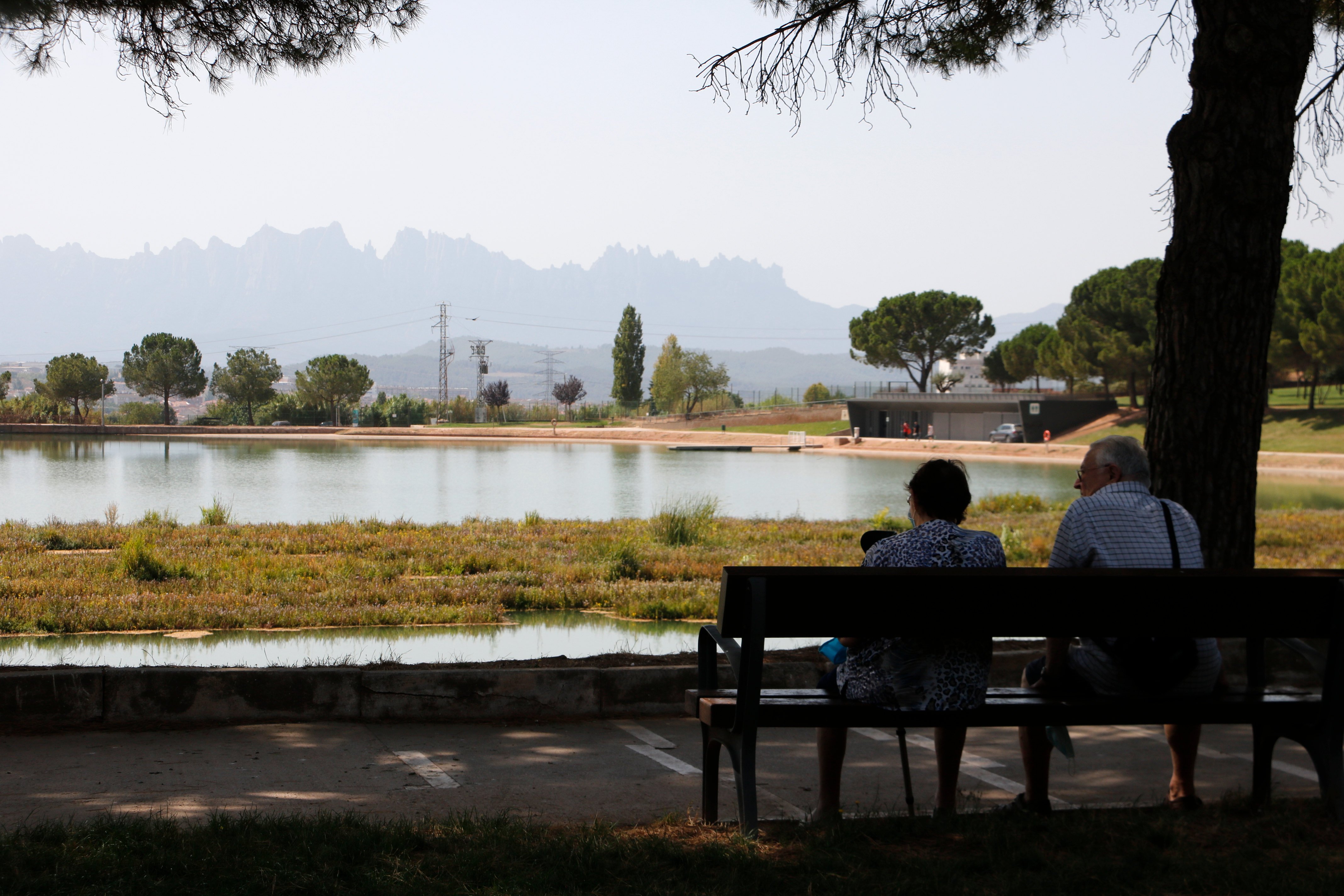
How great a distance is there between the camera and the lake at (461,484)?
2077cm

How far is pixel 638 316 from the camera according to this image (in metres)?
94.4

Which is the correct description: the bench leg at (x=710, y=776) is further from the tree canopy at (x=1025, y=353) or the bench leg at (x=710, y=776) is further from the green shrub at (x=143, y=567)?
the tree canopy at (x=1025, y=353)

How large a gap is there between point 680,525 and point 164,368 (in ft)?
288

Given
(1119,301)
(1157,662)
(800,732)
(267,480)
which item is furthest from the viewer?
(1119,301)

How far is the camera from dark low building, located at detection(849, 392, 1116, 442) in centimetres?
6284

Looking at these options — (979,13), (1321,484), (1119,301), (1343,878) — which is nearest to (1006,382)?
(1119,301)

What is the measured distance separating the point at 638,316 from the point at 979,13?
86998 mm

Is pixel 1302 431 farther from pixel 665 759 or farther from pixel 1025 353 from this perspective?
pixel 665 759

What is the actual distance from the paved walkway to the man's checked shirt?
2.90 feet

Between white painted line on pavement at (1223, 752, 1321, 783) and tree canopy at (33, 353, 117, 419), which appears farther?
tree canopy at (33, 353, 117, 419)

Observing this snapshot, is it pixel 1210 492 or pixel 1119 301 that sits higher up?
pixel 1119 301

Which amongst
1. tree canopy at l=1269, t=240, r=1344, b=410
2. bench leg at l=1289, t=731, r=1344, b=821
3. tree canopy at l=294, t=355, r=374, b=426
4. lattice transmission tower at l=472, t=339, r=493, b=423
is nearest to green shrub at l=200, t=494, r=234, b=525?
bench leg at l=1289, t=731, r=1344, b=821

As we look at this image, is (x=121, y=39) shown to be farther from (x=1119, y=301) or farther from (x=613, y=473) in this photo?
(x=1119, y=301)

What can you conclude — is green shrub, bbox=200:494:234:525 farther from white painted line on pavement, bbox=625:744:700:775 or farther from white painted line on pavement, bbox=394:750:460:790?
white painted line on pavement, bbox=625:744:700:775
